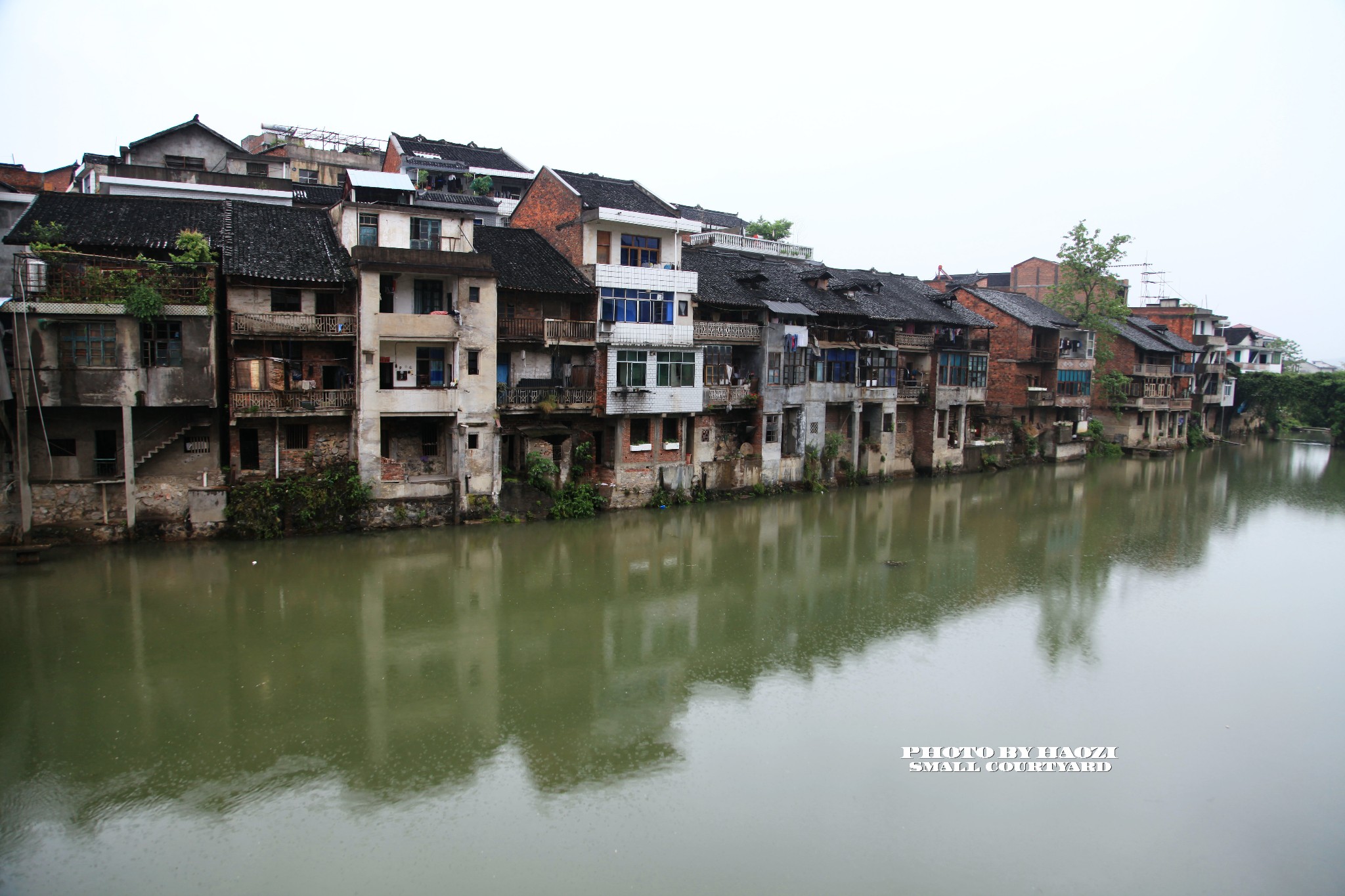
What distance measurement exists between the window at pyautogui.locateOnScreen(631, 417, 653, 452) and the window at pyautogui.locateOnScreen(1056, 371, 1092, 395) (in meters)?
26.7

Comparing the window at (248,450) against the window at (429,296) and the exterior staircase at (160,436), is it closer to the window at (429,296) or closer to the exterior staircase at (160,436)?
the exterior staircase at (160,436)

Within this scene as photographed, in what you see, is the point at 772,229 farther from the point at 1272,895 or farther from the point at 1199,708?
the point at 1272,895

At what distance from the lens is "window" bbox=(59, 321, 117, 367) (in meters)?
19.6

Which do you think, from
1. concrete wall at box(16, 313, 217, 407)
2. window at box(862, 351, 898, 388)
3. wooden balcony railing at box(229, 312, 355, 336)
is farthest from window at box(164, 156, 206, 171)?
window at box(862, 351, 898, 388)

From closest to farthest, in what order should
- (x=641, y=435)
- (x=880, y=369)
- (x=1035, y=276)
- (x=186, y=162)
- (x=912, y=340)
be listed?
1. (x=641, y=435)
2. (x=186, y=162)
3. (x=880, y=369)
4. (x=912, y=340)
5. (x=1035, y=276)

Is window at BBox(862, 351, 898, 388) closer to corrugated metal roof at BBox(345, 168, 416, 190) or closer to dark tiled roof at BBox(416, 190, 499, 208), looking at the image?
dark tiled roof at BBox(416, 190, 499, 208)

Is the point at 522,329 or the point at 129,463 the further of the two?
the point at 522,329

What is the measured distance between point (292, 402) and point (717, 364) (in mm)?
14657

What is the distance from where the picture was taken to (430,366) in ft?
79.0

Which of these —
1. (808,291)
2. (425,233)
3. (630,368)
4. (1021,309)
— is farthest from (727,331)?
(1021,309)

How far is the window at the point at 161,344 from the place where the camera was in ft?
66.5

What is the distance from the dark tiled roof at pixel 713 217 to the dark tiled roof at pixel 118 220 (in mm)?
29302

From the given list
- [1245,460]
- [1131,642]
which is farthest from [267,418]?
[1245,460]

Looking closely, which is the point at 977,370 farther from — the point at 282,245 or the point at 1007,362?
the point at 282,245
